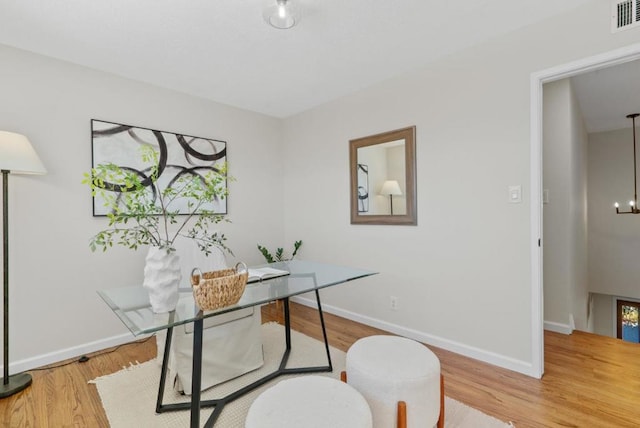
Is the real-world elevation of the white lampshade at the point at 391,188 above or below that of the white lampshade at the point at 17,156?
below

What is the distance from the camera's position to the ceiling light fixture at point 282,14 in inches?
69.4

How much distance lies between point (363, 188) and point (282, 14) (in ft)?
5.62

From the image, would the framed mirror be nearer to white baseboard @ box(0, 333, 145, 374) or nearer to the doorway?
the doorway

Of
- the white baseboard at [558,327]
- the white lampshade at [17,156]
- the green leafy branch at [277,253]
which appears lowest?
the white baseboard at [558,327]

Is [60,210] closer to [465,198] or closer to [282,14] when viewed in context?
[282,14]

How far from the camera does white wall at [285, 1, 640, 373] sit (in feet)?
6.89

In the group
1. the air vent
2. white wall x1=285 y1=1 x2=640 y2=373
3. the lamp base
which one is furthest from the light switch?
the lamp base

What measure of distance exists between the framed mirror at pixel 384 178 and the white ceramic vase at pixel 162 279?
197 centimetres

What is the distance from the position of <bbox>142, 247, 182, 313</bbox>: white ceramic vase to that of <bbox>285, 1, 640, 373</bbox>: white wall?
198 cm

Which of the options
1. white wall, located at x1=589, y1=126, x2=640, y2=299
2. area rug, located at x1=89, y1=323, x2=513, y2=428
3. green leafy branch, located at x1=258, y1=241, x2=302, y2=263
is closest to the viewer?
area rug, located at x1=89, y1=323, x2=513, y2=428

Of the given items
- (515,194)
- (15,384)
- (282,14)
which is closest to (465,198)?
(515,194)

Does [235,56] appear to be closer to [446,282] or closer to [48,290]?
[48,290]

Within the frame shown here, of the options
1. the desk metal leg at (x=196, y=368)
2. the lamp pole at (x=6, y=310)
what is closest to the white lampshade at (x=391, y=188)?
the desk metal leg at (x=196, y=368)

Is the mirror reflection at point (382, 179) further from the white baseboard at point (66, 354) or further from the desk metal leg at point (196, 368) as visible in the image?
the white baseboard at point (66, 354)
